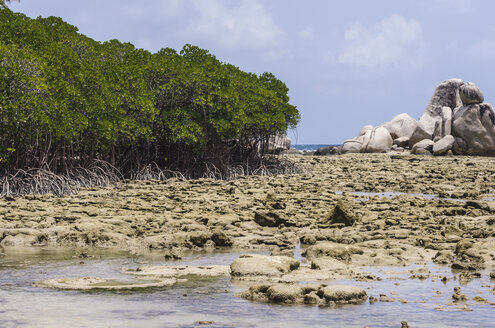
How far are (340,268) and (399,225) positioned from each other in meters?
4.53

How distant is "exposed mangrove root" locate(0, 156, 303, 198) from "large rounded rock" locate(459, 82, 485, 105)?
21.2m

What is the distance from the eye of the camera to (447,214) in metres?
15.1

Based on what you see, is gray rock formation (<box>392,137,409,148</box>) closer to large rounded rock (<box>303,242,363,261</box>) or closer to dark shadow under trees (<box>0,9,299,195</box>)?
dark shadow under trees (<box>0,9,299,195</box>)

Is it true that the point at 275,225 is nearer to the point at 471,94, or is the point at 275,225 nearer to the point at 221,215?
the point at 221,215

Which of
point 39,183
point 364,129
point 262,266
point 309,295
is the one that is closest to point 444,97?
point 364,129

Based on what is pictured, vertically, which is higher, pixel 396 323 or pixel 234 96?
pixel 234 96

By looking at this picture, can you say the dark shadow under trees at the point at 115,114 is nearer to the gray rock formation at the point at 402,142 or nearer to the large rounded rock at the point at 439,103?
the gray rock formation at the point at 402,142

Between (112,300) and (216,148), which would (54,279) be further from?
(216,148)

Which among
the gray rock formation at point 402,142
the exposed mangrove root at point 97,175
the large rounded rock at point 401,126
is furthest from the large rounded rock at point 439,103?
the exposed mangrove root at point 97,175

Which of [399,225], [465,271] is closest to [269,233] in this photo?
[399,225]

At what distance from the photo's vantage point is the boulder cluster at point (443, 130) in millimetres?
46281

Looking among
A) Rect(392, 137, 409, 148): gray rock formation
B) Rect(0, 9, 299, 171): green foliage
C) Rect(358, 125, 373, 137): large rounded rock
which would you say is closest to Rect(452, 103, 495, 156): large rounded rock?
Rect(392, 137, 409, 148): gray rock formation

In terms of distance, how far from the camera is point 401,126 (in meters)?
55.0

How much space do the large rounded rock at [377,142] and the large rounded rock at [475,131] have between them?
576cm
